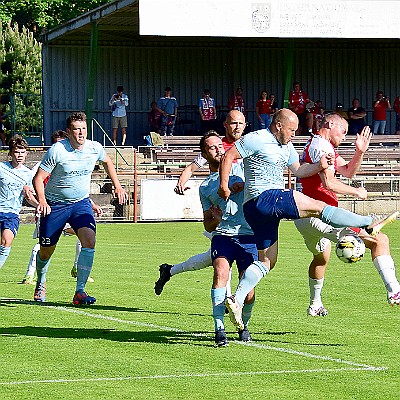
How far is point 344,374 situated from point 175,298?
17.3 feet

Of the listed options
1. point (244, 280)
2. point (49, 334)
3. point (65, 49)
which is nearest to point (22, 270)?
point (49, 334)

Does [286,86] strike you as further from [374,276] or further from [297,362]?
[297,362]

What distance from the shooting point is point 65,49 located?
4162cm

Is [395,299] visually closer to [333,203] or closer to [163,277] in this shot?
[333,203]

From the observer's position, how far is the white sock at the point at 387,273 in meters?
9.42

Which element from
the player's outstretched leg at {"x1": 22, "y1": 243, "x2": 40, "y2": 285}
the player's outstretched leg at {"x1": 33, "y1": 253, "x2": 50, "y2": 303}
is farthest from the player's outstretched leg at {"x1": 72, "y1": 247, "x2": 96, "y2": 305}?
the player's outstretched leg at {"x1": 22, "y1": 243, "x2": 40, "y2": 285}

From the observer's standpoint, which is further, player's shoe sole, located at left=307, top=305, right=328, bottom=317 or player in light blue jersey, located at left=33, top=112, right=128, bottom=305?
player in light blue jersey, located at left=33, top=112, right=128, bottom=305

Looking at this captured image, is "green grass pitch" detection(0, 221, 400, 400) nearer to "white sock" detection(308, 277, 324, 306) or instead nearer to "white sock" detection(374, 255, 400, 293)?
"white sock" detection(308, 277, 324, 306)

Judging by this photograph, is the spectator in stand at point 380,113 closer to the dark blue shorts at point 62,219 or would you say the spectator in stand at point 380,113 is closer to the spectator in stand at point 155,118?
the spectator in stand at point 155,118

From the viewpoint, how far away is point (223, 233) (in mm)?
9352

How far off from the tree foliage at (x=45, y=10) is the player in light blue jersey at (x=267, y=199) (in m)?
51.3

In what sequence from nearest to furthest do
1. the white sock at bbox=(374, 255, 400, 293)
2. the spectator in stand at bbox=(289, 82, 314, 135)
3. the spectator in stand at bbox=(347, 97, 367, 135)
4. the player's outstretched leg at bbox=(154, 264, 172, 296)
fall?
the white sock at bbox=(374, 255, 400, 293), the player's outstretched leg at bbox=(154, 264, 172, 296), the spectator in stand at bbox=(289, 82, 314, 135), the spectator in stand at bbox=(347, 97, 367, 135)

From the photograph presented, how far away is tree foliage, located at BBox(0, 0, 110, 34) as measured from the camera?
59.8m

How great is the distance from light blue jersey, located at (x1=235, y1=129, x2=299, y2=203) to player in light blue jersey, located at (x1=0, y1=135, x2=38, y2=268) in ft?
16.4
